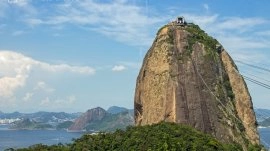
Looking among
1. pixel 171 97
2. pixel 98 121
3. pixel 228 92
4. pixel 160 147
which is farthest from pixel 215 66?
pixel 98 121

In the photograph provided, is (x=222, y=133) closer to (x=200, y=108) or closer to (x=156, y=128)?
(x=200, y=108)

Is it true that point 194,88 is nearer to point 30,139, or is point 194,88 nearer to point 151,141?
point 151,141

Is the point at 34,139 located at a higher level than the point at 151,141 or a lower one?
higher

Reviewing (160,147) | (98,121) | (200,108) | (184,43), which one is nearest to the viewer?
(160,147)

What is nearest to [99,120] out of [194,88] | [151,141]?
[194,88]

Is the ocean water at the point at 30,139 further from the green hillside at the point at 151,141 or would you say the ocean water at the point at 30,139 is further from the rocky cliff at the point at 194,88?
the green hillside at the point at 151,141

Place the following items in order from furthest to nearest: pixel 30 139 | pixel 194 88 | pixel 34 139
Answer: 1. pixel 30 139
2. pixel 34 139
3. pixel 194 88

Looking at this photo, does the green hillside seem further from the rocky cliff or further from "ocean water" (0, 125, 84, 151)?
"ocean water" (0, 125, 84, 151)
